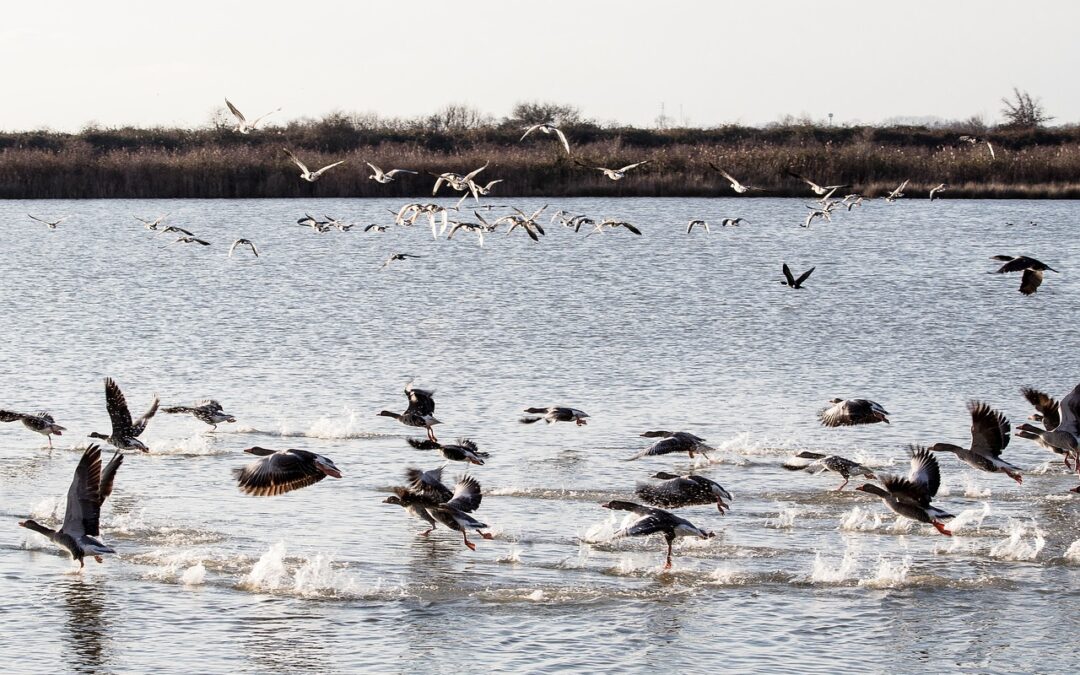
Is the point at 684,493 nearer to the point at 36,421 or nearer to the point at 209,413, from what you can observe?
the point at 209,413

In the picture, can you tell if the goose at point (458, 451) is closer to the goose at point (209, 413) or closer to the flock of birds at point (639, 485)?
the flock of birds at point (639, 485)

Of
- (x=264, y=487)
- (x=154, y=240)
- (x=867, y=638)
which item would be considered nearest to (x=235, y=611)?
(x=264, y=487)

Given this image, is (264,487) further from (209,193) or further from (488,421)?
(209,193)

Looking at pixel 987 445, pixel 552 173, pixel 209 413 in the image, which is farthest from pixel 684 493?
pixel 552 173

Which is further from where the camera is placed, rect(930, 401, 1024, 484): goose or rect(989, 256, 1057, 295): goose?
rect(989, 256, 1057, 295): goose

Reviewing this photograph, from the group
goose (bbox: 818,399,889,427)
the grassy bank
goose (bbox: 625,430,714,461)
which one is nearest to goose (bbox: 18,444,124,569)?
goose (bbox: 625,430,714,461)

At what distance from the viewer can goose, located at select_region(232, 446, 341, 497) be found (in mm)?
10602

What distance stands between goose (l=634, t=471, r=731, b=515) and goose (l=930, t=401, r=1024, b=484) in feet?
6.63

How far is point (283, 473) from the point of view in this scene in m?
10.8

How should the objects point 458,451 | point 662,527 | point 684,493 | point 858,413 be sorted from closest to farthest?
point 662,527 → point 684,493 → point 458,451 → point 858,413

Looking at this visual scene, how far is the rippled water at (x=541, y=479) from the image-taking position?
31.0ft

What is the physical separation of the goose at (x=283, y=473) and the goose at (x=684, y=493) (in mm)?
2527

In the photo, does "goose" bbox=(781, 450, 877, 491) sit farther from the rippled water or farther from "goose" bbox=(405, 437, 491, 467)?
"goose" bbox=(405, 437, 491, 467)

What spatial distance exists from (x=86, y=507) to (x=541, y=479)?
4.76 metres
